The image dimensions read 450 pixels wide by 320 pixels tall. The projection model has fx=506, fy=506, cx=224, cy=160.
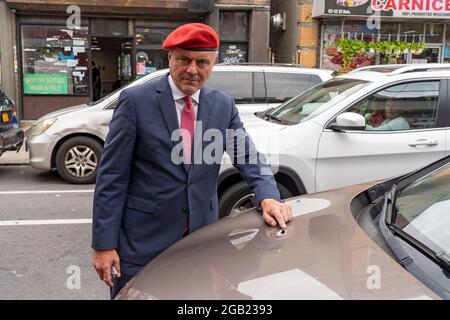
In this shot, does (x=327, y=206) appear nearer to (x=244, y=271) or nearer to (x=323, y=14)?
(x=244, y=271)

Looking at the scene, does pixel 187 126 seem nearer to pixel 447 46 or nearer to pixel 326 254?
pixel 326 254

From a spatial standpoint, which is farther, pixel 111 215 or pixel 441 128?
pixel 441 128

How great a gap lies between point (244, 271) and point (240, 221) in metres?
0.62

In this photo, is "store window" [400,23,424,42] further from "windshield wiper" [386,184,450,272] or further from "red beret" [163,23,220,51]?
"red beret" [163,23,220,51]

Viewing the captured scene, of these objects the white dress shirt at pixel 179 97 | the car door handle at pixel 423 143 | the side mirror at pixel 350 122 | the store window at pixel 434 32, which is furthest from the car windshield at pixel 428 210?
the store window at pixel 434 32

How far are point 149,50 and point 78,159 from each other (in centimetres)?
614

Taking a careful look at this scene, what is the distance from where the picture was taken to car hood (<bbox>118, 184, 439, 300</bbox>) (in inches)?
→ 67.6

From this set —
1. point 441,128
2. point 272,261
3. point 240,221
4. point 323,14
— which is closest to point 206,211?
point 240,221

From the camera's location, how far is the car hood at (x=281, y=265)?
5.63 ft

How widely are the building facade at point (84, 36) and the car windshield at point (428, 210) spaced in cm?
1048

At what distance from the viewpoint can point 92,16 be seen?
1266 centimetres

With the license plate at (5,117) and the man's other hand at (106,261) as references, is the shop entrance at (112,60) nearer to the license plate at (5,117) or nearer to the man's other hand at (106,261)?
the license plate at (5,117)

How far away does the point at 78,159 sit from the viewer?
25.1ft

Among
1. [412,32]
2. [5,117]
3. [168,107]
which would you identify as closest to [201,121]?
[168,107]
